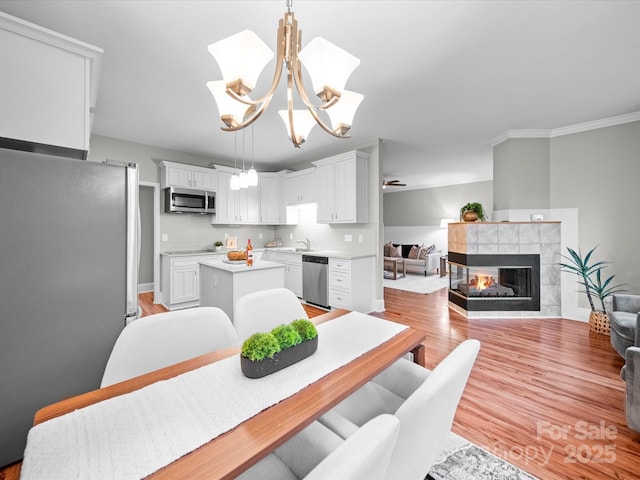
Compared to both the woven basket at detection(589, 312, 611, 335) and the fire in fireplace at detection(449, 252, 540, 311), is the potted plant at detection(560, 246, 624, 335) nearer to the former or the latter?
the woven basket at detection(589, 312, 611, 335)

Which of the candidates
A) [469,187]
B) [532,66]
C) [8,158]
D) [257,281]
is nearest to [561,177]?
[532,66]

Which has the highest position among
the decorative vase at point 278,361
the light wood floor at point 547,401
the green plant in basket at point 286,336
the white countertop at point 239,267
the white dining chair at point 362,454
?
the white countertop at point 239,267

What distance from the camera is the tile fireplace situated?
3955mm

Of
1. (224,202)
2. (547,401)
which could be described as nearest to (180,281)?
(224,202)

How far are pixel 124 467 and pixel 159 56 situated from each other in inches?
105

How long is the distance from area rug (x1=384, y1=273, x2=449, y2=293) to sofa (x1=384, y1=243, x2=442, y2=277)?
0.27 m

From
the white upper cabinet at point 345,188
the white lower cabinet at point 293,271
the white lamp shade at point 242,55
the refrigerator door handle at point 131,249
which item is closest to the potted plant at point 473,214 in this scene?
the white upper cabinet at point 345,188

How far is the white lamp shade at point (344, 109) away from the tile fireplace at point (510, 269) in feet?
11.1

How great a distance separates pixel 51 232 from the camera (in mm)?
1417

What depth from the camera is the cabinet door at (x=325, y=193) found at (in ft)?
15.1

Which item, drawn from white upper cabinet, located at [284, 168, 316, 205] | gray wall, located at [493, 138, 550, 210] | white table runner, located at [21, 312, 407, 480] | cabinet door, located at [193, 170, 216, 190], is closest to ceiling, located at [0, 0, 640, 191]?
gray wall, located at [493, 138, 550, 210]

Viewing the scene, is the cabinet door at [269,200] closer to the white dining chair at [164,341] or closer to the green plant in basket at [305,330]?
the white dining chair at [164,341]

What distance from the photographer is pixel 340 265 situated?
4.15m

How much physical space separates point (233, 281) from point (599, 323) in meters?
4.26
